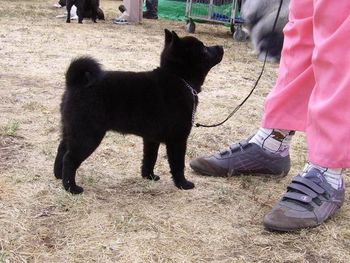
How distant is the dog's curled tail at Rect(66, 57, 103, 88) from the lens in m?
1.80

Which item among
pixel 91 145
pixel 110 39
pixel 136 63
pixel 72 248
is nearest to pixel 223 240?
pixel 72 248

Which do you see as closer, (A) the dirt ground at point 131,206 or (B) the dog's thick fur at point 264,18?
(A) the dirt ground at point 131,206

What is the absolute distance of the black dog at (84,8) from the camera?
7.19 m

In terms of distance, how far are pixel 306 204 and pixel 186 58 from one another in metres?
0.74

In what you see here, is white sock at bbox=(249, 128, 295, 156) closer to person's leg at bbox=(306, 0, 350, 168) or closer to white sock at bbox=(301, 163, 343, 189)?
white sock at bbox=(301, 163, 343, 189)

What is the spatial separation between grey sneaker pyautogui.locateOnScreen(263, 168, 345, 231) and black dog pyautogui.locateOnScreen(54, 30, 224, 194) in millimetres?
433

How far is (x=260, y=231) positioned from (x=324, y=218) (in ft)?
0.75

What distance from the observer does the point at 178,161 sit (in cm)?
201

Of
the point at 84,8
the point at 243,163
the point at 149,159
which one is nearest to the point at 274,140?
the point at 243,163

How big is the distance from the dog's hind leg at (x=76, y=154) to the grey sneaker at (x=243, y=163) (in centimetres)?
51

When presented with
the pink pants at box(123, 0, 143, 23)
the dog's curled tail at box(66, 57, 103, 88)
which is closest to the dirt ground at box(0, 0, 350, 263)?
the dog's curled tail at box(66, 57, 103, 88)

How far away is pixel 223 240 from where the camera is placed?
1.61 metres

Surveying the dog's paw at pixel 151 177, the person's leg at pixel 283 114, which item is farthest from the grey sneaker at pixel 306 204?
the dog's paw at pixel 151 177

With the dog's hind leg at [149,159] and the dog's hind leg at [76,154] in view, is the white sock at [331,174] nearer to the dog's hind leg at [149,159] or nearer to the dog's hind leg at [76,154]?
the dog's hind leg at [149,159]
